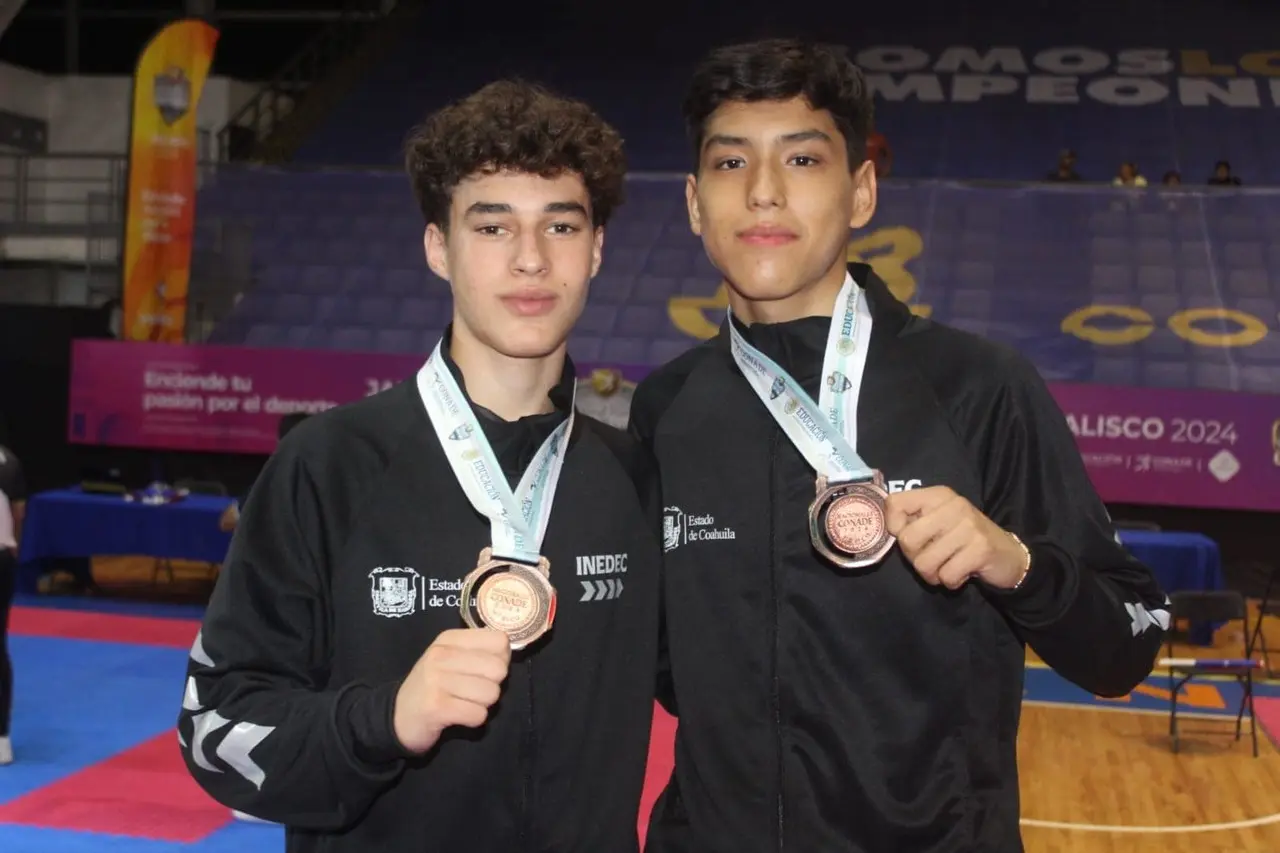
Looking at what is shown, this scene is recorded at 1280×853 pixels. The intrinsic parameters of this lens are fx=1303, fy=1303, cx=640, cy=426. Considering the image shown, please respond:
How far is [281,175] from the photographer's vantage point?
16078 millimetres

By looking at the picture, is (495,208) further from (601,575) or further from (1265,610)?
(1265,610)

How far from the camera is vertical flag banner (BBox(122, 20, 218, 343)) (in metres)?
12.9

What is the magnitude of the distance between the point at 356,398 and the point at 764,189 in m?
9.53

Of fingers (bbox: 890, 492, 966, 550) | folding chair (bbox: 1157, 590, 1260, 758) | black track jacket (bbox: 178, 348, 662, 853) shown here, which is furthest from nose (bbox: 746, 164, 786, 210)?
folding chair (bbox: 1157, 590, 1260, 758)

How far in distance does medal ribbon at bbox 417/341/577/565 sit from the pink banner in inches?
376

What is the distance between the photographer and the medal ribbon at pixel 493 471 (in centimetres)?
224

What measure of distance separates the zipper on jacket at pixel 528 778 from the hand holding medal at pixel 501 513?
0.19 meters

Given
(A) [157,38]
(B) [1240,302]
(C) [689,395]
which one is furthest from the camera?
(B) [1240,302]

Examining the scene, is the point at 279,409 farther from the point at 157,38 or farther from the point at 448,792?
the point at 448,792

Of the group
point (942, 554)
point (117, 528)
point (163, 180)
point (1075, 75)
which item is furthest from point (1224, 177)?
point (942, 554)

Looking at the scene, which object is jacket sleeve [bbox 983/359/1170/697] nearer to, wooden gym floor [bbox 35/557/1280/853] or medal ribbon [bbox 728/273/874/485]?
medal ribbon [bbox 728/273/874/485]

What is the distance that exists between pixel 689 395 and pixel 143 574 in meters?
12.0

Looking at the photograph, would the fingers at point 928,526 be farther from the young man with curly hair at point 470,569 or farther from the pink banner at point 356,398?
the pink banner at point 356,398

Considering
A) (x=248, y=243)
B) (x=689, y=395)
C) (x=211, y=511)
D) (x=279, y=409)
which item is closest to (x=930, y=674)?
(x=689, y=395)
